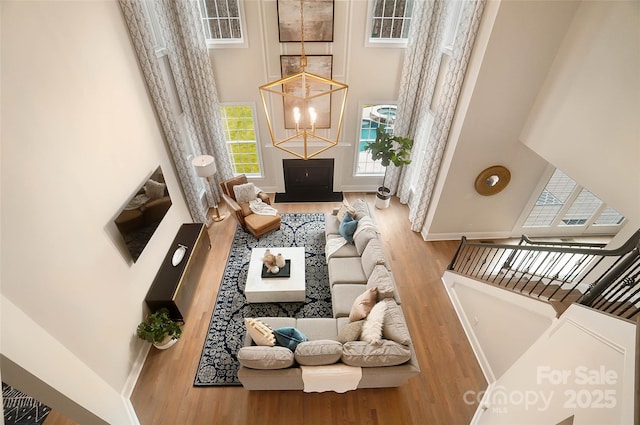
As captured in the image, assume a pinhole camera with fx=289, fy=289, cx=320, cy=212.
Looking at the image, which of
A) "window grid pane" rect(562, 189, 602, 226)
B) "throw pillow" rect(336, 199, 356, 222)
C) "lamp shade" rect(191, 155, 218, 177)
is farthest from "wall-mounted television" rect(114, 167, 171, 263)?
"window grid pane" rect(562, 189, 602, 226)

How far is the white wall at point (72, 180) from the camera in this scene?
215 cm

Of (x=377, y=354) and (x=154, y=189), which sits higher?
(x=154, y=189)

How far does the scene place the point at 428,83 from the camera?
5.00m

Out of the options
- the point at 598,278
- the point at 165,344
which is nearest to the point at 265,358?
the point at 165,344

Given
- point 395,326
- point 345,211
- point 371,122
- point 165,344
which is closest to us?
point 395,326

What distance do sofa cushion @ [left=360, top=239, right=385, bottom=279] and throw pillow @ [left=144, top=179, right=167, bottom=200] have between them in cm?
301

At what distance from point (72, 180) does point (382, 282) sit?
339cm

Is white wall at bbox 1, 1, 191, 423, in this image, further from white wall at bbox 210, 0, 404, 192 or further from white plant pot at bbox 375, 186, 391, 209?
white plant pot at bbox 375, 186, 391, 209

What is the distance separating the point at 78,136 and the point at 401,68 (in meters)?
4.81

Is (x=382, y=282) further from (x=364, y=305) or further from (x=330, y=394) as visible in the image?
(x=330, y=394)

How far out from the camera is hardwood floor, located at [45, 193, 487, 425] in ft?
10.3

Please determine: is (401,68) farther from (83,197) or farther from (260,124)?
(83,197)

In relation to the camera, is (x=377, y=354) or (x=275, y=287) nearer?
(x=377, y=354)

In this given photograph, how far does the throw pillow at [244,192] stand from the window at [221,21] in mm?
2435
